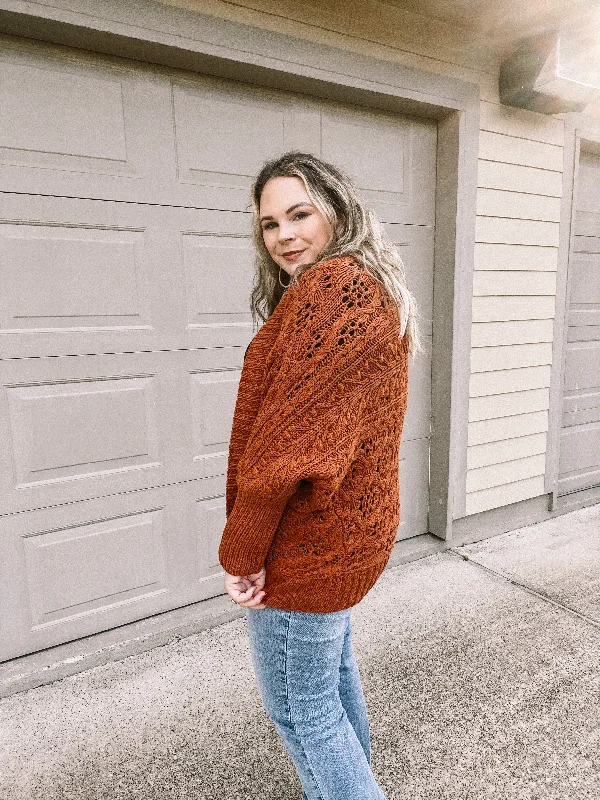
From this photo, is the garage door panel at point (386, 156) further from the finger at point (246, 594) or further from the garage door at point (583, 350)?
the finger at point (246, 594)

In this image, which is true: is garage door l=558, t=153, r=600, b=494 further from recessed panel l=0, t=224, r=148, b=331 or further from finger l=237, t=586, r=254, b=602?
finger l=237, t=586, r=254, b=602

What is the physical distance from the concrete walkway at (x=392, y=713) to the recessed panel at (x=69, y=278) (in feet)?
5.05

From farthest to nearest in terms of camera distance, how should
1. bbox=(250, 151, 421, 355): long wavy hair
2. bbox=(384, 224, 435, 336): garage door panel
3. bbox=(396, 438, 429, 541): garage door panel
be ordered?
bbox=(396, 438, 429, 541): garage door panel
bbox=(384, 224, 435, 336): garage door panel
bbox=(250, 151, 421, 355): long wavy hair

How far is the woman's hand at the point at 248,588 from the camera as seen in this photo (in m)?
1.09

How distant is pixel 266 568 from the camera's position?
1102 mm

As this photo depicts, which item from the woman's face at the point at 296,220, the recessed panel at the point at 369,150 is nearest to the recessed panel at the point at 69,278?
the recessed panel at the point at 369,150

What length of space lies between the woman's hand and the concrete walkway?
39.9 inches

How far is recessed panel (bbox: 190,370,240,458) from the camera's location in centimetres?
257

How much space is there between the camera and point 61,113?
212 centimetres

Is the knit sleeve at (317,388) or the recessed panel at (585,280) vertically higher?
the recessed panel at (585,280)

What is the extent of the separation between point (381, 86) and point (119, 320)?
5.80 ft

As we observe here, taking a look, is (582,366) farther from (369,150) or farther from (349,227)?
(349,227)

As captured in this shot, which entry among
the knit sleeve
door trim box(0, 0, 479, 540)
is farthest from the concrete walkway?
the knit sleeve

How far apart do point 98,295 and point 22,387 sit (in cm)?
49
